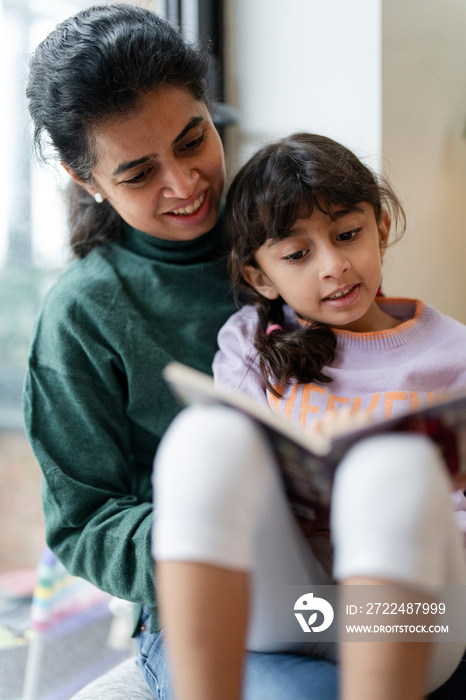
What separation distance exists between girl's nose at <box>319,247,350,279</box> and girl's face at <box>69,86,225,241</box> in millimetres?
247

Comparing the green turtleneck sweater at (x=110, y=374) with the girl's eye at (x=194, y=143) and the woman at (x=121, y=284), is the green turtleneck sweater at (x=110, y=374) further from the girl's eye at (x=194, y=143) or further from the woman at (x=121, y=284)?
the girl's eye at (x=194, y=143)

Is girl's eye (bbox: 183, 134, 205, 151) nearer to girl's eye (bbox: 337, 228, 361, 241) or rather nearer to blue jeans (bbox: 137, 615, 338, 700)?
girl's eye (bbox: 337, 228, 361, 241)

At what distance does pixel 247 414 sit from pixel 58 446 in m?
0.55

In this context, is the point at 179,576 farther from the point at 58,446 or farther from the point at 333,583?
the point at 58,446

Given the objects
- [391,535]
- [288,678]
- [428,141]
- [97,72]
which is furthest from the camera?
[428,141]

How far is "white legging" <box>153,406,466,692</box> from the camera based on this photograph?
639 millimetres

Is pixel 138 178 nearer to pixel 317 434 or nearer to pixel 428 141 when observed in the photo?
pixel 317 434

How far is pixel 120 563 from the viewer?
1.02 m

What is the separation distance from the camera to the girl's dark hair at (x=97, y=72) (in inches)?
40.0

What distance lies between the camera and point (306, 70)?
1547mm

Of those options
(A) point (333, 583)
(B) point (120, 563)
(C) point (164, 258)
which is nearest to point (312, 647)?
(A) point (333, 583)

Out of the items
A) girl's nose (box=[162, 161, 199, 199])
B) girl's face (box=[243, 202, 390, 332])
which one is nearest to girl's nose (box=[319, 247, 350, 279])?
girl's face (box=[243, 202, 390, 332])

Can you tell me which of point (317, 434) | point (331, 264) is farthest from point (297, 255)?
point (317, 434)

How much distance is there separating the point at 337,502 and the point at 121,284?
0.66 meters
